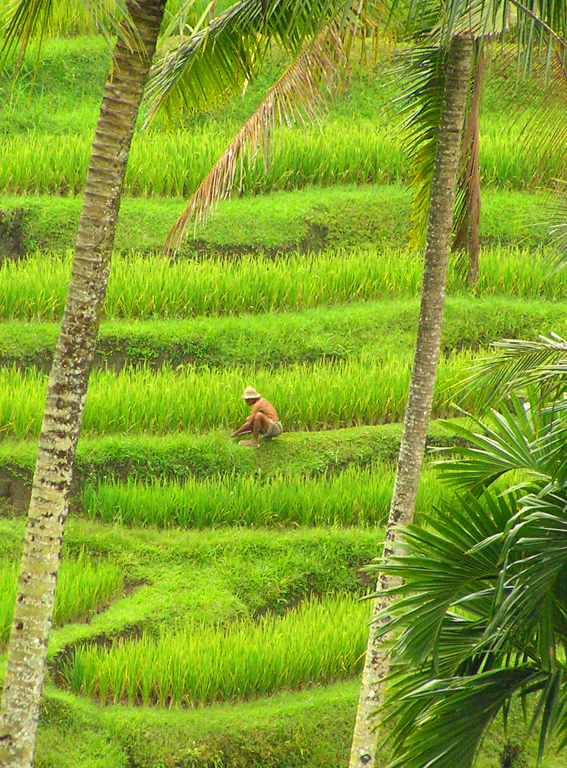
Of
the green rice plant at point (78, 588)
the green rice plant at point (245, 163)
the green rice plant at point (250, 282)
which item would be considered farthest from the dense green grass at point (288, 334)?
the green rice plant at point (78, 588)

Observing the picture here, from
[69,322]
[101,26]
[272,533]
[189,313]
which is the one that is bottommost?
[272,533]

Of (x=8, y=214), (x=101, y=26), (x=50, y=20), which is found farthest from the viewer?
(x=8, y=214)

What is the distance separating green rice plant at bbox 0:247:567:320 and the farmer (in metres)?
1.99

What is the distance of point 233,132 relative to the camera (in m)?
12.6

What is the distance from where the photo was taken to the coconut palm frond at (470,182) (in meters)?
6.37

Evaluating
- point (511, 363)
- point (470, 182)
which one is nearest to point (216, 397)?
point (470, 182)

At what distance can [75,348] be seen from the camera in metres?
4.88

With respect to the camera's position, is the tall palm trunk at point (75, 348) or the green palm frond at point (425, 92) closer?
the tall palm trunk at point (75, 348)

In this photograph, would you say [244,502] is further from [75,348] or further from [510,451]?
[510,451]

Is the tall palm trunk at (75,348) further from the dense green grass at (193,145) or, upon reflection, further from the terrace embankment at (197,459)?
the dense green grass at (193,145)

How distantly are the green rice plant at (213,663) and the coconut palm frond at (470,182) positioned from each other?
9.42 feet

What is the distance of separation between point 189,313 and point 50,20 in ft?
18.1

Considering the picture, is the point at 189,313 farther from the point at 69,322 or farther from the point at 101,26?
the point at 101,26

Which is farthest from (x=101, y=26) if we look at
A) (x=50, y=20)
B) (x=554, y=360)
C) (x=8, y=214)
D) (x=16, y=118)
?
(x=16, y=118)
